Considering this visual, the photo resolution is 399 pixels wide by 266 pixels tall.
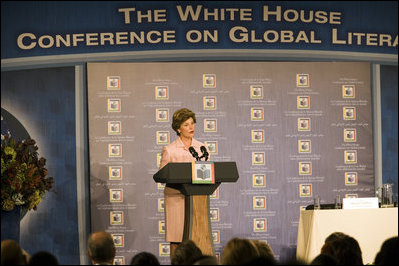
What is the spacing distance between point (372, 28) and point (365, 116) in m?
1.15

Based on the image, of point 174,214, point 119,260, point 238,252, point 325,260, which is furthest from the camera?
point 119,260

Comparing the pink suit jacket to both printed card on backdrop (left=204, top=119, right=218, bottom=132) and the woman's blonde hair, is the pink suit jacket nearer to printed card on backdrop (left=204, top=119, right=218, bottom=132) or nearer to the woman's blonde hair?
the woman's blonde hair

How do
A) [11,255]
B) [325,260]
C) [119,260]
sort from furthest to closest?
[119,260] → [11,255] → [325,260]

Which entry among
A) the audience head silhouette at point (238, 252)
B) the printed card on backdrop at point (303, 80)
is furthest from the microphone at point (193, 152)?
the printed card on backdrop at point (303, 80)

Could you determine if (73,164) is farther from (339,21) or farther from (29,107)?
(339,21)

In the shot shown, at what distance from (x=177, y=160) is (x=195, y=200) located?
60 cm

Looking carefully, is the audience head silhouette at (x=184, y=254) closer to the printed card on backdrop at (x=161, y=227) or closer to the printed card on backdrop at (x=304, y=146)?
the printed card on backdrop at (x=161, y=227)

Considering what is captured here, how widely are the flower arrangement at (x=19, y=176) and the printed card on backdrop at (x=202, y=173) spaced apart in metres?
1.71

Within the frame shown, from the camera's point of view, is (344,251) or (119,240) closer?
(344,251)

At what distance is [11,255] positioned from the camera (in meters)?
3.68

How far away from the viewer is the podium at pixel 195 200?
18.4 ft

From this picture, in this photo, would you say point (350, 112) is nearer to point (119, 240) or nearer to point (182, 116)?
point (182, 116)

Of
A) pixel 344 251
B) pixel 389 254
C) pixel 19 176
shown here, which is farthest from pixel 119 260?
pixel 389 254

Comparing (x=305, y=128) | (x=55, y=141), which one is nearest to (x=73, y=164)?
(x=55, y=141)
